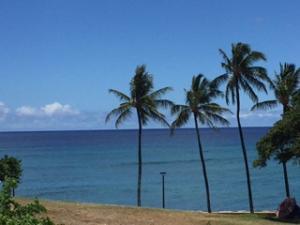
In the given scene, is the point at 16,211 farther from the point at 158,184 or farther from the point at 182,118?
the point at 158,184

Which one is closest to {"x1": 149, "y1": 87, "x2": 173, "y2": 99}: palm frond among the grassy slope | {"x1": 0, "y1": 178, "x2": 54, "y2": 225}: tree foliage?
the grassy slope

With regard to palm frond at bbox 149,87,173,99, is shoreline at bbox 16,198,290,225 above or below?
below

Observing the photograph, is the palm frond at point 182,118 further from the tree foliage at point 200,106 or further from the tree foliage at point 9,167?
the tree foliage at point 9,167

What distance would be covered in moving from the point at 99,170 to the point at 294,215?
84.4 metres

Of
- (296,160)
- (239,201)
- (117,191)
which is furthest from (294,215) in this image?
(117,191)

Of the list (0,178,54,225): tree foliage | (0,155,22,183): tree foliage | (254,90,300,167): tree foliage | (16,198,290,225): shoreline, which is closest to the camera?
(0,178,54,225): tree foliage

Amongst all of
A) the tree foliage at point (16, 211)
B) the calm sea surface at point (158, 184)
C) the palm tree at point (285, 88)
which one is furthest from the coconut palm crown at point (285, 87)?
the tree foliage at point (16, 211)

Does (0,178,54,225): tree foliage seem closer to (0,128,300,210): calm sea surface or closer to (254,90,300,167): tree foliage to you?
(254,90,300,167): tree foliage

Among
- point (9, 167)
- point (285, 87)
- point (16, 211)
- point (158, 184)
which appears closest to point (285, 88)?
point (285, 87)

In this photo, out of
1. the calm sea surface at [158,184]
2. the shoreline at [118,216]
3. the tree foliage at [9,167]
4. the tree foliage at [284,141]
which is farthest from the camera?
the calm sea surface at [158,184]

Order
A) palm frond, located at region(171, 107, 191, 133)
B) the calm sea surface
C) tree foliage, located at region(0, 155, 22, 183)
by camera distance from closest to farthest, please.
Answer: tree foliage, located at region(0, 155, 22, 183), palm frond, located at region(171, 107, 191, 133), the calm sea surface

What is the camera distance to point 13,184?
26.3 ft

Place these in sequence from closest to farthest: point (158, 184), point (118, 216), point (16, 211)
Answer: point (16, 211) → point (118, 216) → point (158, 184)

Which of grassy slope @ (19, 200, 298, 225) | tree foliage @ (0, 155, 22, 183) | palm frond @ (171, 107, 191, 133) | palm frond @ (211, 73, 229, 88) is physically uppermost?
palm frond @ (211, 73, 229, 88)
